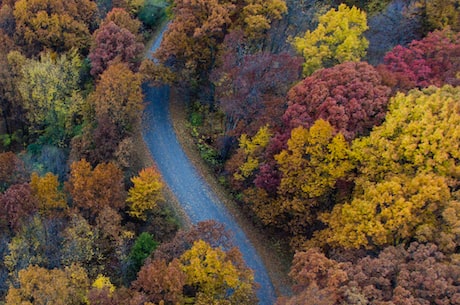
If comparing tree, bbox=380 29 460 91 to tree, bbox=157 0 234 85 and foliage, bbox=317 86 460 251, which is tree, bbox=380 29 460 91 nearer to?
foliage, bbox=317 86 460 251

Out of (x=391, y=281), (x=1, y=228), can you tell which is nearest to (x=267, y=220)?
(x=391, y=281)

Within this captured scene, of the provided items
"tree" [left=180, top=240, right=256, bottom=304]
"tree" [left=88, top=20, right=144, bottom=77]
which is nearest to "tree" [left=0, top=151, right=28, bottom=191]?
"tree" [left=88, top=20, right=144, bottom=77]

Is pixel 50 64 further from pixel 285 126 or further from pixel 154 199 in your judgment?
pixel 285 126

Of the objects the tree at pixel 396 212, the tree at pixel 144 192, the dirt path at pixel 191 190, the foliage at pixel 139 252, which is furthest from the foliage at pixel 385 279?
the tree at pixel 144 192

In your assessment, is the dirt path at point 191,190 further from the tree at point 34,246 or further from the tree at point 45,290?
the tree at point 45,290

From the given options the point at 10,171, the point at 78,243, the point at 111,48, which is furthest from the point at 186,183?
the point at 111,48
